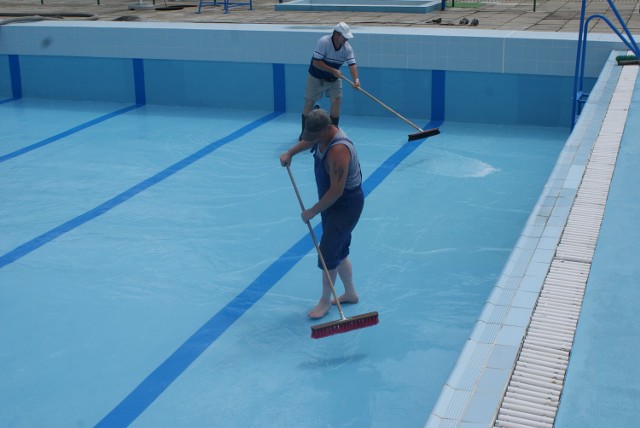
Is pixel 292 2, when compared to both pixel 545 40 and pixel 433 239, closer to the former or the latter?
pixel 545 40

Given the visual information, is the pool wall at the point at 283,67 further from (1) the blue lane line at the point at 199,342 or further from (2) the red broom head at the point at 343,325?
(2) the red broom head at the point at 343,325

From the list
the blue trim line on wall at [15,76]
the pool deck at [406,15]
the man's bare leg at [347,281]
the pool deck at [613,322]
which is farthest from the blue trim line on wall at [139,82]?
the man's bare leg at [347,281]

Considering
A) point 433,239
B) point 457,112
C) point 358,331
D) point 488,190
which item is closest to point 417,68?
point 457,112

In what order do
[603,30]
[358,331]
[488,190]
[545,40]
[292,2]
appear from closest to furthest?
[358,331]
[488,190]
[545,40]
[603,30]
[292,2]

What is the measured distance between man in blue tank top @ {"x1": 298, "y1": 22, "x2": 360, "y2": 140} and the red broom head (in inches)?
138

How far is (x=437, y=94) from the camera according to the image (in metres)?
10.2

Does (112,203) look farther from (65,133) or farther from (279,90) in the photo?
(279,90)

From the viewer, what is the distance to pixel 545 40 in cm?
959

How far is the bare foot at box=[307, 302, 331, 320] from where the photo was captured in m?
5.11

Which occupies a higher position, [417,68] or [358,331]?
[417,68]

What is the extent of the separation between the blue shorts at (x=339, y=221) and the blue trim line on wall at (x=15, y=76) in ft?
28.6

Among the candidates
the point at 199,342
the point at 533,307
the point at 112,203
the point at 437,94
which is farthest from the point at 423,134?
the point at 533,307

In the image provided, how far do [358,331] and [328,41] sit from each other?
3.89 metres

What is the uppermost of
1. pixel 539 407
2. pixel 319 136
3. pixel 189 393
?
pixel 319 136
